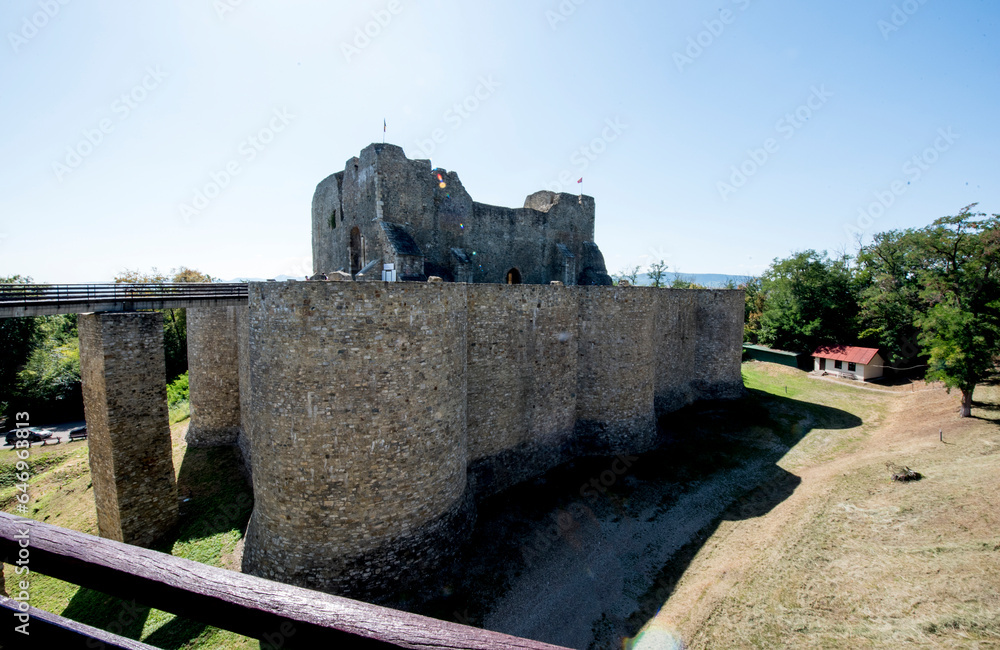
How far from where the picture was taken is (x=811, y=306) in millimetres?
35219

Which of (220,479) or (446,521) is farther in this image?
(220,479)

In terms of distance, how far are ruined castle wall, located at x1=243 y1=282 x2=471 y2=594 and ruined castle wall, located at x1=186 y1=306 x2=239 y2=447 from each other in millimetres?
8869

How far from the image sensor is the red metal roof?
30.0 m

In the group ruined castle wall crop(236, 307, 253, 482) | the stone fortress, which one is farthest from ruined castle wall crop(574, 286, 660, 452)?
ruined castle wall crop(236, 307, 253, 482)

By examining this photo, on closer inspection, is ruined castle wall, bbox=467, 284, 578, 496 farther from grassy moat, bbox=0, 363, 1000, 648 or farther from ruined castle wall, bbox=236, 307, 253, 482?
ruined castle wall, bbox=236, 307, 253, 482

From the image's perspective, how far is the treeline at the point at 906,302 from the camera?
63.4 ft

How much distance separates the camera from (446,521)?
1075 cm

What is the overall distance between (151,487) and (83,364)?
12.7 ft

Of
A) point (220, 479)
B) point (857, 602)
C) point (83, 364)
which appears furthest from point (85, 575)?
point (220, 479)

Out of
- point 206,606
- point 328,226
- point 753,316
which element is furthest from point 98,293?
point 753,316

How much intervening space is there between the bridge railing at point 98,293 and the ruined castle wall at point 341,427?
17.9 ft

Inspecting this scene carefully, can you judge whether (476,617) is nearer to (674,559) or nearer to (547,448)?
(674,559)

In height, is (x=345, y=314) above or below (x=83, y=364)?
above

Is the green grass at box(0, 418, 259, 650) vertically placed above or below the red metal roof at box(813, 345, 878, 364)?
below
